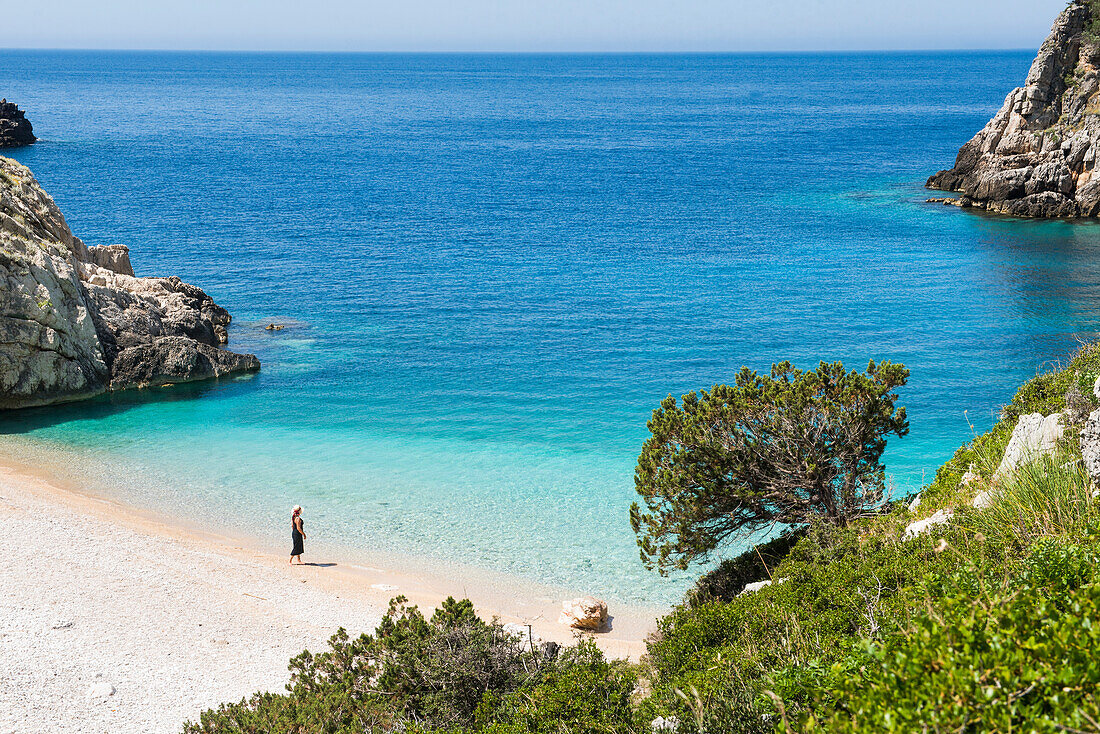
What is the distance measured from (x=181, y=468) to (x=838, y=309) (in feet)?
102

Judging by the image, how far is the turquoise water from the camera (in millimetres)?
25672

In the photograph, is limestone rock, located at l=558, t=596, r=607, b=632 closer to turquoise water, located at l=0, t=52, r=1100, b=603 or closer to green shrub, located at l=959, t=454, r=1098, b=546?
turquoise water, located at l=0, t=52, r=1100, b=603

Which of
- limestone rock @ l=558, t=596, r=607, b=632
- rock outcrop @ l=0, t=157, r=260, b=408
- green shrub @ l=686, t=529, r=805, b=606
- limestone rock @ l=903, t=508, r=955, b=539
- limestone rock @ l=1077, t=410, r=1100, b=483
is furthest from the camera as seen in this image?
rock outcrop @ l=0, t=157, r=260, b=408

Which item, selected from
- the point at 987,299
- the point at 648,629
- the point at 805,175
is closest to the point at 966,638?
the point at 648,629

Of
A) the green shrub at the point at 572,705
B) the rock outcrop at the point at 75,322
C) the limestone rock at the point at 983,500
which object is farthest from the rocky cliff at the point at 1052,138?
the green shrub at the point at 572,705

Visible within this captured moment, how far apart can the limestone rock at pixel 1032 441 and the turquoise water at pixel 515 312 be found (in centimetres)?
882

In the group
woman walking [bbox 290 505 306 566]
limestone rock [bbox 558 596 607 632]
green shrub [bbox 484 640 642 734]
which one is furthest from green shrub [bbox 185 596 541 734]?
woman walking [bbox 290 505 306 566]

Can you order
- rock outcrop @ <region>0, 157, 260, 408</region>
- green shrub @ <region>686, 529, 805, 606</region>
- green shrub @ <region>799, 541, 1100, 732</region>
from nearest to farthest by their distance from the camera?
1. green shrub @ <region>799, 541, 1100, 732</region>
2. green shrub @ <region>686, 529, 805, 606</region>
3. rock outcrop @ <region>0, 157, 260, 408</region>

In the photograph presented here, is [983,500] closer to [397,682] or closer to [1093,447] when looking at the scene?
[1093,447]

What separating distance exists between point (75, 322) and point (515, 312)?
19645 millimetres

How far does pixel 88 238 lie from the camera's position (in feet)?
185

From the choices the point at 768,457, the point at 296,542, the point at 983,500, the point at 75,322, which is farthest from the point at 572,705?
the point at 75,322

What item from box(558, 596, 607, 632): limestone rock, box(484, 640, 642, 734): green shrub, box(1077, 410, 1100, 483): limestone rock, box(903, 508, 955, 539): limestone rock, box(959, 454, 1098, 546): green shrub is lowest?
box(558, 596, 607, 632): limestone rock

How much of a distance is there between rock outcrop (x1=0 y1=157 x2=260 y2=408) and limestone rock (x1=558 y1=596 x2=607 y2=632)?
888 inches
